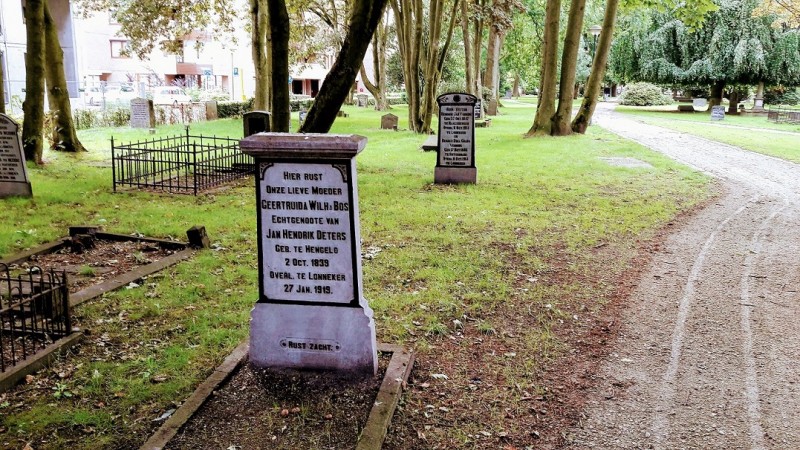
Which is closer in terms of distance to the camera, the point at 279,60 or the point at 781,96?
the point at 279,60

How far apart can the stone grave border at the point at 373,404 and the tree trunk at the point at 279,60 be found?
23.4ft

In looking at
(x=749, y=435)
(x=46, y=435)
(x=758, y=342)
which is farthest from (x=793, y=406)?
(x=46, y=435)

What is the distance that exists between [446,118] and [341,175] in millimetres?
9037

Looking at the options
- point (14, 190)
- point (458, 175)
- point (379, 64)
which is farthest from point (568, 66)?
point (379, 64)

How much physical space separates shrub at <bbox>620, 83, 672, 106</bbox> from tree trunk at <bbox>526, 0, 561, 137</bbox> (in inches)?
1314

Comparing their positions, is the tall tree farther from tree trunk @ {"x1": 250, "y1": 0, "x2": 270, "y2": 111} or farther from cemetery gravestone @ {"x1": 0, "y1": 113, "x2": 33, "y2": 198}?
tree trunk @ {"x1": 250, "y1": 0, "x2": 270, "y2": 111}

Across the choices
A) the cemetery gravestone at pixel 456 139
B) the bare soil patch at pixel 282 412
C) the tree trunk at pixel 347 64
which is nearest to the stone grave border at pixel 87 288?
the bare soil patch at pixel 282 412

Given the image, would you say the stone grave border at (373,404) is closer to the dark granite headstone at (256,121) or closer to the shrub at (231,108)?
Answer: the dark granite headstone at (256,121)

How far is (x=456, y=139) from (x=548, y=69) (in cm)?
1082

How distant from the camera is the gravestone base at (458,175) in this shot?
1341 centimetres

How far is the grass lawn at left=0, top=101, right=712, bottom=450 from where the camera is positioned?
441 centimetres

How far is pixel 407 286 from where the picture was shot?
696cm

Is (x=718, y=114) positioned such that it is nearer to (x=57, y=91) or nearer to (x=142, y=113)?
(x=142, y=113)

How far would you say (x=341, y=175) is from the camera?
441 centimetres
